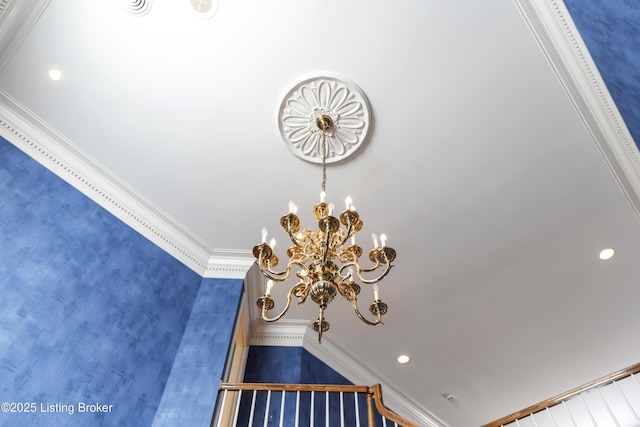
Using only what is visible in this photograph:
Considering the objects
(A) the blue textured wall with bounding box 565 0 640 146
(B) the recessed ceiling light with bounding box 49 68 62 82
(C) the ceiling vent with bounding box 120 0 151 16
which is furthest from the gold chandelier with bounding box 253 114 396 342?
(B) the recessed ceiling light with bounding box 49 68 62 82

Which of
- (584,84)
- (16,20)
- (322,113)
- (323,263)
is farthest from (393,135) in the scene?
(16,20)

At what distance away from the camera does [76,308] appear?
11.9 feet

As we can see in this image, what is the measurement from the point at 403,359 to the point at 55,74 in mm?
5660

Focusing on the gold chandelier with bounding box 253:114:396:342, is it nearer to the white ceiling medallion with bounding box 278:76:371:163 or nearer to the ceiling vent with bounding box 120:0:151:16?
the white ceiling medallion with bounding box 278:76:371:163

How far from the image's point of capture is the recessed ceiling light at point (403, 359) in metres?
6.20

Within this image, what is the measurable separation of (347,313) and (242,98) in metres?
3.21

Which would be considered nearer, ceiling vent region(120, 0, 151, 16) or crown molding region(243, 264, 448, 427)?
ceiling vent region(120, 0, 151, 16)

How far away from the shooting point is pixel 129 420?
3547 mm

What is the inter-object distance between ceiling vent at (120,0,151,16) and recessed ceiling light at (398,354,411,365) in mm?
5432

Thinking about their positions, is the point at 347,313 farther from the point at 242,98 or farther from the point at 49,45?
the point at 49,45

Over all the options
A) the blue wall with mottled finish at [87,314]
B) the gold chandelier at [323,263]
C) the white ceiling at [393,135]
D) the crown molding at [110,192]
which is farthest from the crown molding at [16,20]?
the gold chandelier at [323,263]

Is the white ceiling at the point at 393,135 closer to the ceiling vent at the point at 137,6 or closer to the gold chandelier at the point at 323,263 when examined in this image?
the ceiling vent at the point at 137,6

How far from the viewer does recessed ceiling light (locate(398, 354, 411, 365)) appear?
20.3 ft

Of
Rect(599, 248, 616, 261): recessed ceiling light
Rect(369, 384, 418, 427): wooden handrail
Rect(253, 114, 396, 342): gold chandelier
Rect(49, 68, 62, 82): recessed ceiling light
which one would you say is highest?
Rect(49, 68, 62, 82): recessed ceiling light
